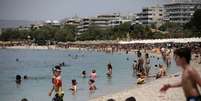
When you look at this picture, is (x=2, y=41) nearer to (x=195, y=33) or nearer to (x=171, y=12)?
(x=171, y=12)

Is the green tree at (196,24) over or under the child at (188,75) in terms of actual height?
under

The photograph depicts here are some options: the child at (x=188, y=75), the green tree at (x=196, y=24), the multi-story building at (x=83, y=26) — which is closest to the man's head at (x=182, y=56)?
the child at (x=188, y=75)

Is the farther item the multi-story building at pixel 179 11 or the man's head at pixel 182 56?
the multi-story building at pixel 179 11

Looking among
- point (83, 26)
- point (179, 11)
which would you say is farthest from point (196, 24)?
point (83, 26)

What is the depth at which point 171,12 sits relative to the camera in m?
196

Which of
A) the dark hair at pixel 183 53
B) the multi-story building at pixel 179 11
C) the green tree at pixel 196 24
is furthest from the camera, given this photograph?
the multi-story building at pixel 179 11

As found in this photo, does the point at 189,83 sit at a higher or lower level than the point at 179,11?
higher

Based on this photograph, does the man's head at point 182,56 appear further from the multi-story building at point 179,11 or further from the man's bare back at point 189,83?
the multi-story building at point 179,11

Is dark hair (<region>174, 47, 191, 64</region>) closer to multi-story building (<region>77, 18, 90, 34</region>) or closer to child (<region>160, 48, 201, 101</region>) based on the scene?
child (<region>160, 48, 201, 101</region>)

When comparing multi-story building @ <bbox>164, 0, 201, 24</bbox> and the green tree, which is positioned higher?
the green tree

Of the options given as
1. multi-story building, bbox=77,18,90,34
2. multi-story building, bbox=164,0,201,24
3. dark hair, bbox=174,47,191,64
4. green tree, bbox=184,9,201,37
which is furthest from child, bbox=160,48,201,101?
multi-story building, bbox=164,0,201,24

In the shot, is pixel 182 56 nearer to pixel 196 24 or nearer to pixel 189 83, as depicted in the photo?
pixel 189 83

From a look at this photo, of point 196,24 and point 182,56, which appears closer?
point 182,56

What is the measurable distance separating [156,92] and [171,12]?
182 m
